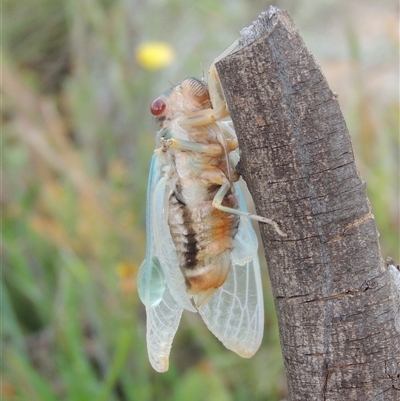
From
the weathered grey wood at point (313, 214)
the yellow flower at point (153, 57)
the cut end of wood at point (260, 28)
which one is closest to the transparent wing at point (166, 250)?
the weathered grey wood at point (313, 214)

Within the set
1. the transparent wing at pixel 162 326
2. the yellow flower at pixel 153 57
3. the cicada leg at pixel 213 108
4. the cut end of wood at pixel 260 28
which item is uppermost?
the yellow flower at pixel 153 57

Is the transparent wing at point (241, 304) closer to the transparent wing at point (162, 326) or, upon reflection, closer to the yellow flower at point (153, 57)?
the transparent wing at point (162, 326)

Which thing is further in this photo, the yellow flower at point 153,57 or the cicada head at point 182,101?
the yellow flower at point 153,57

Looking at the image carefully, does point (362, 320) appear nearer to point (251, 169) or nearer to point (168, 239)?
point (251, 169)

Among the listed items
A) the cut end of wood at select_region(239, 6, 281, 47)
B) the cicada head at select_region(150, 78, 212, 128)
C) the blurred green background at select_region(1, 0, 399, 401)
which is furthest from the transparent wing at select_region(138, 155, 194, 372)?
the cut end of wood at select_region(239, 6, 281, 47)

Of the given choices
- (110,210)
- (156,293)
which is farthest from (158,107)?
(110,210)

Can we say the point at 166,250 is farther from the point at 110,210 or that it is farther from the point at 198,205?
the point at 110,210

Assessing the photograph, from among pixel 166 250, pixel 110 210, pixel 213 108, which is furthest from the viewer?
pixel 110 210
